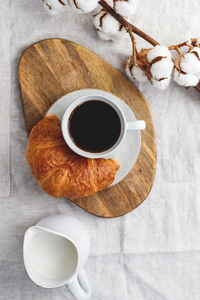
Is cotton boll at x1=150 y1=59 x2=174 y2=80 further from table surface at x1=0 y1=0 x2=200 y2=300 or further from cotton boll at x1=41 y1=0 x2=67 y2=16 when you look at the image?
cotton boll at x1=41 y1=0 x2=67 y2=16

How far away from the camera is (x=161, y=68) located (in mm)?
590

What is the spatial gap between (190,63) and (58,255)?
0.46m

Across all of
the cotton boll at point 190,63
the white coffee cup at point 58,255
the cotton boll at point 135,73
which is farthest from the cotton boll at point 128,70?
the white coffee cup at point 58,255

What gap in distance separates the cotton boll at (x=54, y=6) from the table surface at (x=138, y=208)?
47mm

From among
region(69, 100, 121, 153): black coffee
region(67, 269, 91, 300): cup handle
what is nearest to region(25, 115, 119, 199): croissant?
region(69, 100, 121, 153): black coffee

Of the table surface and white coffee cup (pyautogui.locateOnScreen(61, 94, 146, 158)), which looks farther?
the table surface

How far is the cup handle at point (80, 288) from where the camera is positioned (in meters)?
0.58

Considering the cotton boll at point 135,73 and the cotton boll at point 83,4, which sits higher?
the cotton boll at point 83,4

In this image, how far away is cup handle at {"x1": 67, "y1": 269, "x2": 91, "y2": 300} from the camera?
58cm

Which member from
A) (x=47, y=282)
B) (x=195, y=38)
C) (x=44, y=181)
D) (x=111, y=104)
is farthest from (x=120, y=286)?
(x=195, y=38)

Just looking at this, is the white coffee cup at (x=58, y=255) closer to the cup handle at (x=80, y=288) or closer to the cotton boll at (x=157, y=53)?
the cup handle at (x=80, y=288)

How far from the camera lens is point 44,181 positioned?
0.59 m

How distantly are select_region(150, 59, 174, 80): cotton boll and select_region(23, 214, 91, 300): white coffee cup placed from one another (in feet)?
1.07

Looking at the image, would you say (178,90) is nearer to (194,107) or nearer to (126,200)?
(194,107)
